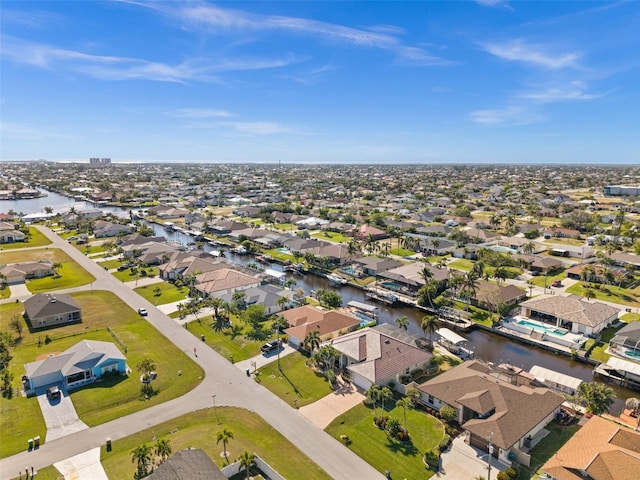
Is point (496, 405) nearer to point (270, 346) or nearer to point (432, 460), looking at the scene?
point (432, 460)

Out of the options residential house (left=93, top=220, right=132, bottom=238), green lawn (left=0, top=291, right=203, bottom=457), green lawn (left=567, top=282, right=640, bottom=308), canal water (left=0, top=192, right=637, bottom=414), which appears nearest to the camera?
green lawn (left=0, top=291, right=203, bottom=457)

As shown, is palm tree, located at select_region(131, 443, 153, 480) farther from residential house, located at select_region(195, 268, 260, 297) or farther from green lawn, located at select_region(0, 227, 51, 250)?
green lawn, located at select_region(0, 227, 51, 250)

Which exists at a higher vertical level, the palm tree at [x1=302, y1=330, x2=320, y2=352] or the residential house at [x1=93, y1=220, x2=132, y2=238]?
the residential house at [x1=93, y1=220, x2=132, y2=238]

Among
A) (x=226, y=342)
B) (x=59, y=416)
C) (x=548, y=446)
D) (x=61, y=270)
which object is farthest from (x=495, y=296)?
(x=61, y=270)

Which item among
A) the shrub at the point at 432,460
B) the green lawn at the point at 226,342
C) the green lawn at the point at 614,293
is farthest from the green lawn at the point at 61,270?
the green lawn at the point at 614,293

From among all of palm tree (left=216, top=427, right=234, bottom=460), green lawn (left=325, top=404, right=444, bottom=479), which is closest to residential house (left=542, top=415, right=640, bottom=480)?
green lawn (left=325, top=404, right=444, bottom=479)

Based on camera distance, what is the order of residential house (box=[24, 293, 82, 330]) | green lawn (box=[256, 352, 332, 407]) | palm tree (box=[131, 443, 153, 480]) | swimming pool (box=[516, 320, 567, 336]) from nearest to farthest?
palm tree (box=[131, 443, 153, 480]) → green lawn (box=[256, 352, 332, 407]) → swimming pool (box=[516, 320, 567, 336]) → residential house (box=[24, 293, 82, 330])

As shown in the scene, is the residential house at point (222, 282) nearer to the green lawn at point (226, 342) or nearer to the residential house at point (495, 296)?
the green lawn at point (226, 342)
